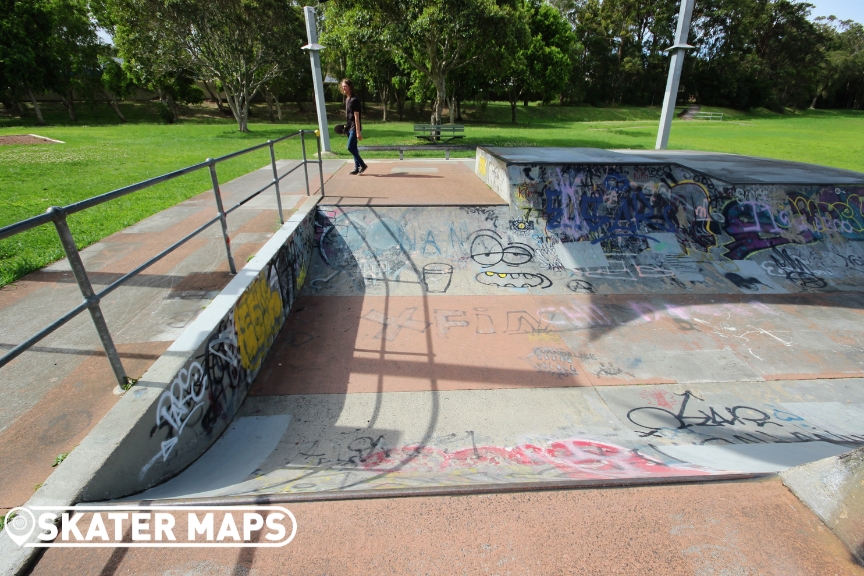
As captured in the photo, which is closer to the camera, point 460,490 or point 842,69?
point 460,490

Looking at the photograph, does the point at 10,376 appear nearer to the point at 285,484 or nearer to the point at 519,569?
the point at 285,484

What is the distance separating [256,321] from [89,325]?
4.66 ft

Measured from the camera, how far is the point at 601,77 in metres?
58.0

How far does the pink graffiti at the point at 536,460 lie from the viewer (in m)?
2.96

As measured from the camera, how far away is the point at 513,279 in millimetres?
6961

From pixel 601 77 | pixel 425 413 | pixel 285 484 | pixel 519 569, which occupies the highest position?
pixel 601 77

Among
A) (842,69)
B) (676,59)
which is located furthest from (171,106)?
(842,69)

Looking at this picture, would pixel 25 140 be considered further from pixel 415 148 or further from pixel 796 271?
pixel 796 271

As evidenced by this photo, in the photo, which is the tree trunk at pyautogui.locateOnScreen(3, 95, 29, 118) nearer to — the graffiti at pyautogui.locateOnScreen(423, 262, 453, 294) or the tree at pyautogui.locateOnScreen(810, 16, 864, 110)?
the graffiti at pyautogui.locateOnScreen(423, 262, 453, 294)

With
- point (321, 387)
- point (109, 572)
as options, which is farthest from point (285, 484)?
point (321, 387)

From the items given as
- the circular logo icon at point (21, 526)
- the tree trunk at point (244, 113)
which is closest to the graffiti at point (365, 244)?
the circular logo icon at point (21, 526)

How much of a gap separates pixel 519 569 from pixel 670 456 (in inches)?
83.3

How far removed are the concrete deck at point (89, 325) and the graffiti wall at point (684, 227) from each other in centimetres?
472

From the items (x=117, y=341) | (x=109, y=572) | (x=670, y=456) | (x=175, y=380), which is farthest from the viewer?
(x=117, y=341)
